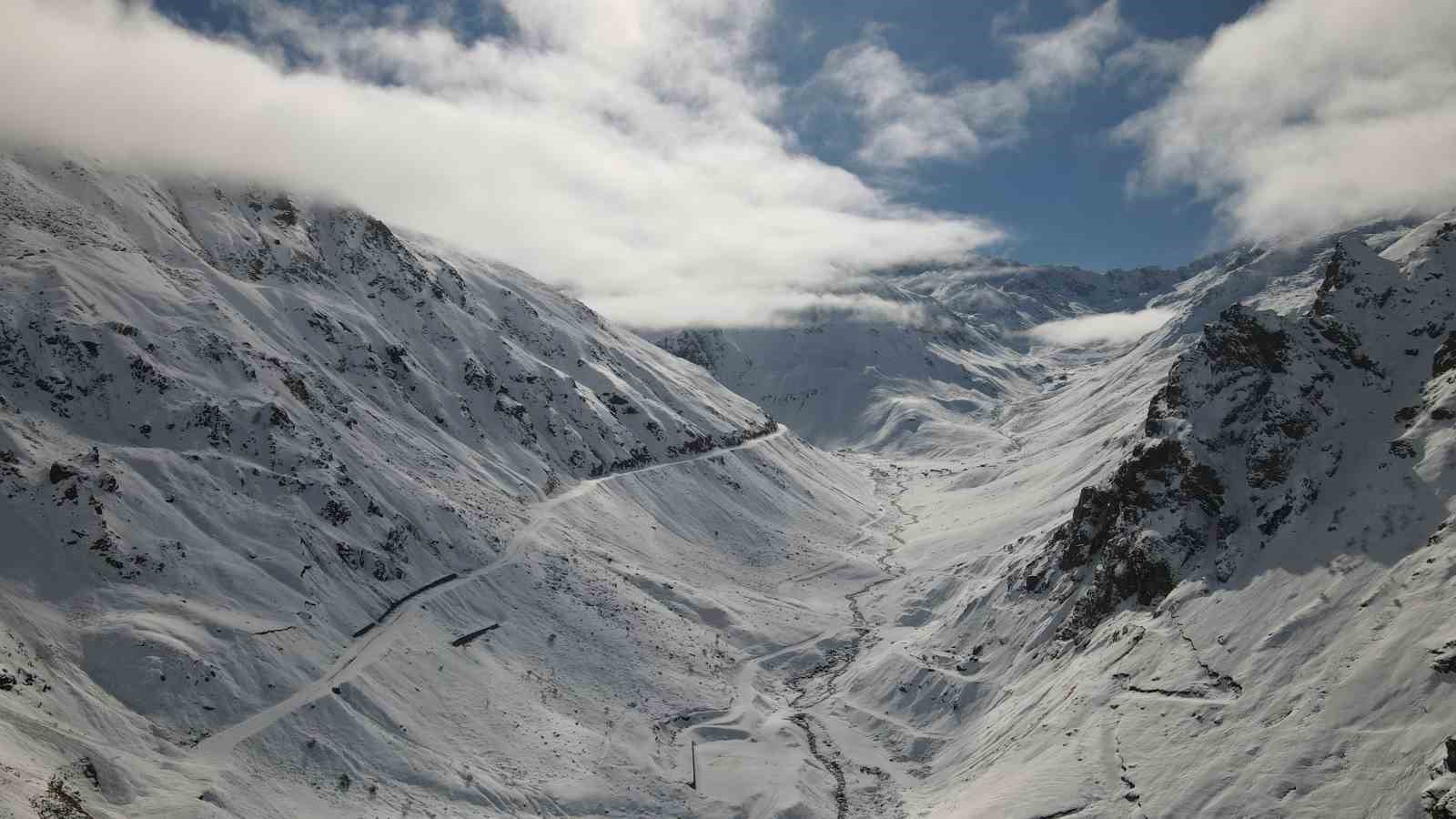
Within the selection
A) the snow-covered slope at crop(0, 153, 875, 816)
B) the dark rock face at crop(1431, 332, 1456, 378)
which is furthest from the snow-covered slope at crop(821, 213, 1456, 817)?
the snow-covered slope at crop(0, 153, 875, 816)

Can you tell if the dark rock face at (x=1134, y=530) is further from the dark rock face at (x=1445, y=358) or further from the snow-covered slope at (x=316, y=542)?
the snow-covered slope at (x=316, y=542)

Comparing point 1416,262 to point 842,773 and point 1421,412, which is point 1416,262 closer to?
point 1421,412

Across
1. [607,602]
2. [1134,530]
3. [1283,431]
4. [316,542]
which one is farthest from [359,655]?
[1283,431]

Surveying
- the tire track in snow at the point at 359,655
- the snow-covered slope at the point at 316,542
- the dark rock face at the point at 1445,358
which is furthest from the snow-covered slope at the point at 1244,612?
the tire track in snow at the point at 359,655

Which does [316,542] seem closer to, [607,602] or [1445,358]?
[607,602]

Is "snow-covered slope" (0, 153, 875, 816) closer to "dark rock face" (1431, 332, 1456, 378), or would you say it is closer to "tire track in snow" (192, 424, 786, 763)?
"tire track in snow" (192, 424, 786, 763)

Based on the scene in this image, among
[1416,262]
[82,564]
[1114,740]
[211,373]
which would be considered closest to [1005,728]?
[1114,740]
